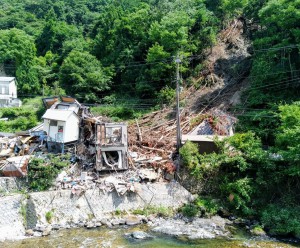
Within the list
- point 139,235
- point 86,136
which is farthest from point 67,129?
point 139,235

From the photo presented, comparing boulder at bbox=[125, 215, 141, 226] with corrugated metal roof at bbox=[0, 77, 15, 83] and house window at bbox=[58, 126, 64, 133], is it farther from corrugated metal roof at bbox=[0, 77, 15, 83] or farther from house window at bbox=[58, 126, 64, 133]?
corrugated metal roof at bbox=[0, 77, 15, 83]

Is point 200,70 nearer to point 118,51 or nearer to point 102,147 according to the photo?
point 118,51

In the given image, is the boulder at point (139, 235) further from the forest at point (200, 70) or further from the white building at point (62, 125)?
the white building at point (62, 125)

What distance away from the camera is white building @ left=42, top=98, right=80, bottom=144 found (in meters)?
28.6

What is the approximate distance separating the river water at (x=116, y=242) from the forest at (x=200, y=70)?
215cm

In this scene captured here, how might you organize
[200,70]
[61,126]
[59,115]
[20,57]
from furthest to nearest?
[20,57] < [200,70] < [59,115] < [61,126]

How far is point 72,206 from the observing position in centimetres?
2272

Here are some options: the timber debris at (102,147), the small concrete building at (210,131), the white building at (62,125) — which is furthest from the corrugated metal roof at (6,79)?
the small concrete building at (210,131)

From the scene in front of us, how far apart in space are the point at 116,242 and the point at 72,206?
4.44 m

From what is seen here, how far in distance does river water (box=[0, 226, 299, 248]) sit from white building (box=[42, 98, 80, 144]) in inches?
377

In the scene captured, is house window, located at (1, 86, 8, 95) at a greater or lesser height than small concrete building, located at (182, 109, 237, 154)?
greater

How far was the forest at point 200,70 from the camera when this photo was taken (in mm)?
23094

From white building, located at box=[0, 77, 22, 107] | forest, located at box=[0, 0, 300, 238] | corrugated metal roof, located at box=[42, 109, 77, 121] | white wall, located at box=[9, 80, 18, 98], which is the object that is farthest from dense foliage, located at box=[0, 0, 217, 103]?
corrugated metal roof, located at box=[42, 109, 77, 121]

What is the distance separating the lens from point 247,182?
75.8ft
